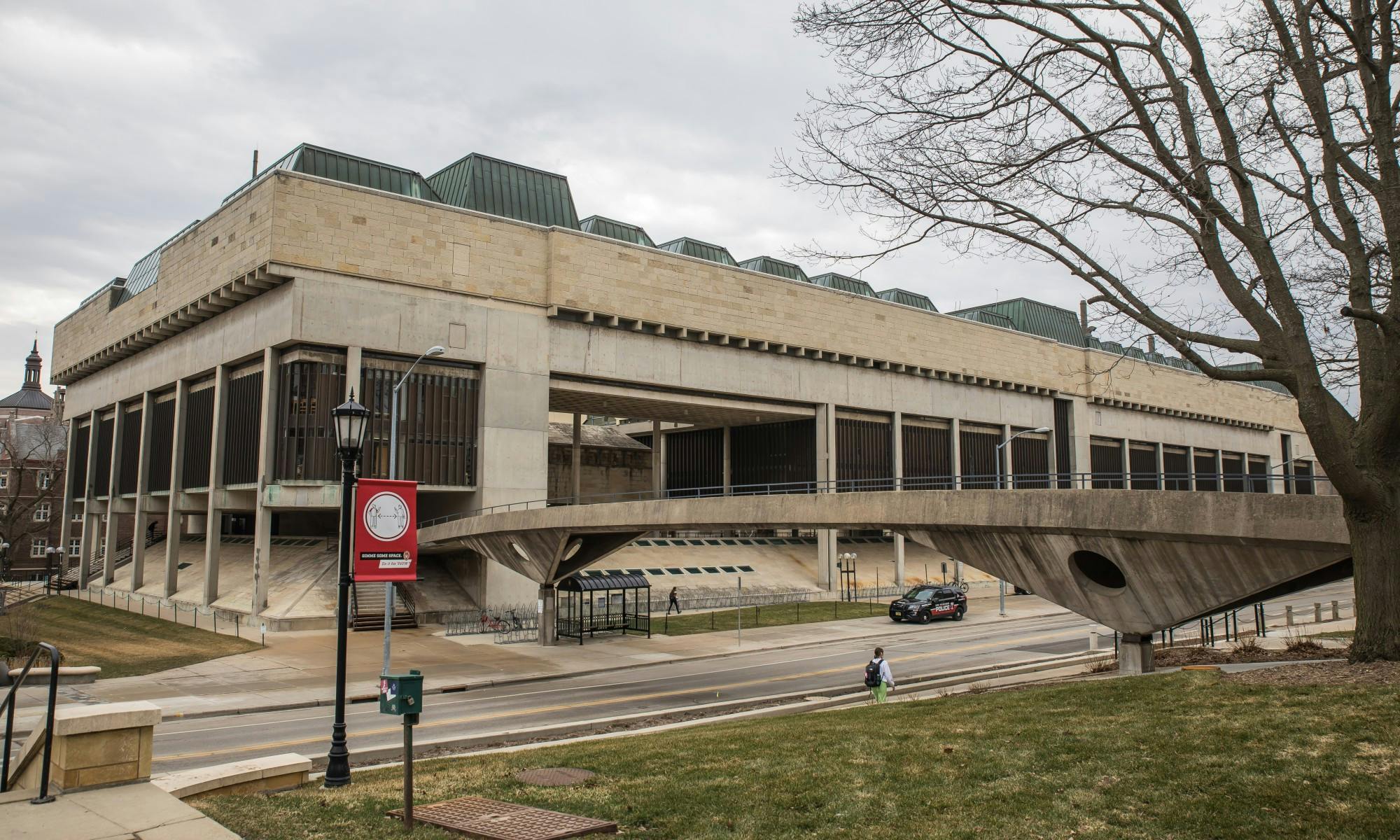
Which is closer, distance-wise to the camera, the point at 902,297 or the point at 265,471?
the point at 265,471

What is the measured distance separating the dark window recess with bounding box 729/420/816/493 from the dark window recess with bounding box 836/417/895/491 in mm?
1800

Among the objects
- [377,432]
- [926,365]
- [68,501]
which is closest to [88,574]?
[68,501]

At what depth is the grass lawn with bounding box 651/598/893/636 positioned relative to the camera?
142 feet

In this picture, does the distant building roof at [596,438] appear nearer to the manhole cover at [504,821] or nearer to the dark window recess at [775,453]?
the dark window recess at [775,453]

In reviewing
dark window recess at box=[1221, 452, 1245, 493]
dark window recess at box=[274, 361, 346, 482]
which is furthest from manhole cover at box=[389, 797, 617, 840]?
dark window recess at box=[1221, 452, 1245, 493]

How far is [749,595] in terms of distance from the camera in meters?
54.7

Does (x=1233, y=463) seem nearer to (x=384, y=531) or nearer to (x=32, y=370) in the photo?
(x=384, y=531)

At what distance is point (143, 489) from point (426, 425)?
22967mm

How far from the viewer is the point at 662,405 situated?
55.8m

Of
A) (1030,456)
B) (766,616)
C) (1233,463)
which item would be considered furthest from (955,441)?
(1233,463)

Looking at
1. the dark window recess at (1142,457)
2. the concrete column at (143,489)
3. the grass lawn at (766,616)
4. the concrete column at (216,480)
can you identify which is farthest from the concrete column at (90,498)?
the dark window recess at (1142,457)

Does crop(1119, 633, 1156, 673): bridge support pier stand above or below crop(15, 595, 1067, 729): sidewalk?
above

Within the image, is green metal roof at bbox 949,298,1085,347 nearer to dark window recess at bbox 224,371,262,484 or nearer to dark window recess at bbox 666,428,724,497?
dark window recess at bbox 666,428,724,497

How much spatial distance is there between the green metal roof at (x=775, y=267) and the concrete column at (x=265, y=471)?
3311cm
